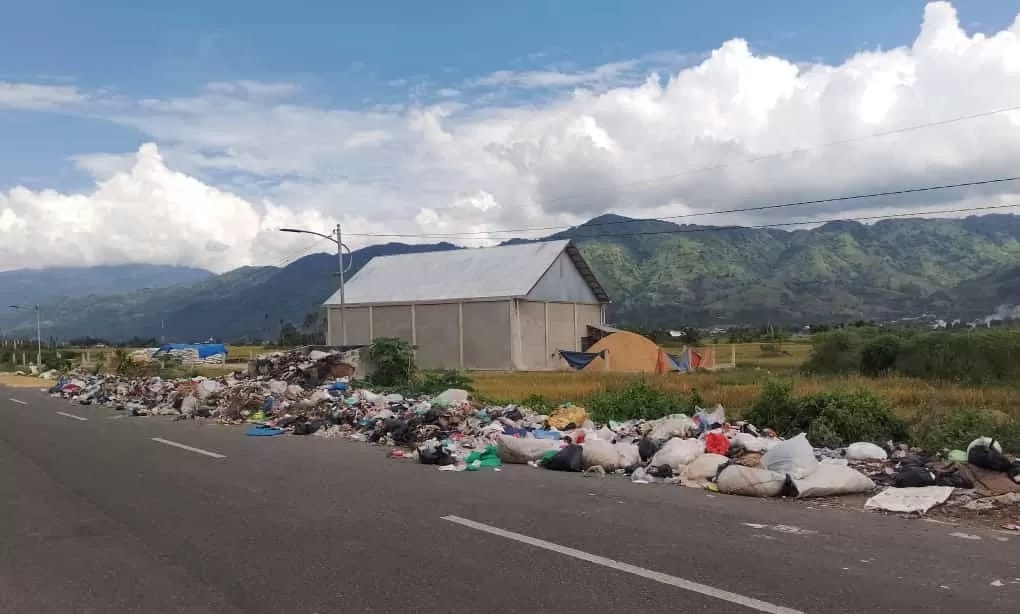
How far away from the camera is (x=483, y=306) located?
136ft

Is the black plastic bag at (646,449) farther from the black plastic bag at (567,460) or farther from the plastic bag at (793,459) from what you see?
the plastic bag at (793,459)

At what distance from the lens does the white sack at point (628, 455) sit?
11.0 metres

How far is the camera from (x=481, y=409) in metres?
16.7

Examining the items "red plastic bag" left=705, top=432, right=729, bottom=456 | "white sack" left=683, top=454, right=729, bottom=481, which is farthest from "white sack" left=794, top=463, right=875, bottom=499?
"red plastic bag" left=705, top=432, right=729, bottom=456

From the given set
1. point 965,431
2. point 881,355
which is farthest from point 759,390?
point 881,355

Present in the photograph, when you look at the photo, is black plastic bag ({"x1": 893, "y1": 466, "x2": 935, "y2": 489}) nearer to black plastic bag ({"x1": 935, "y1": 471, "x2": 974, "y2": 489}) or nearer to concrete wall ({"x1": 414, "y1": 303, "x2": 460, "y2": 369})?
black plastic bag ({"x1": 935, "y1": 471, "x2": 974, "y2": 489})

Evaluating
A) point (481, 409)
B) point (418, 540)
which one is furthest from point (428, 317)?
point (418, 540)

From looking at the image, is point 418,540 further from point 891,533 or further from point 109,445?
point 109,445

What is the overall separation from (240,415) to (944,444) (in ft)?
49.0

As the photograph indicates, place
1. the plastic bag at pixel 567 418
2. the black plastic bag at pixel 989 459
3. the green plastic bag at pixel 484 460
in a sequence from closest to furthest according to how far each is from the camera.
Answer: the black plastic bag at pixel 989 459 < the green plastic bag at pixel 484 460 < the plastic bag at pixel 567 418

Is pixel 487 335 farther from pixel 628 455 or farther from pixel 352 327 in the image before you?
pixel 628 455

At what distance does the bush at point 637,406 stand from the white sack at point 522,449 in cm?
372

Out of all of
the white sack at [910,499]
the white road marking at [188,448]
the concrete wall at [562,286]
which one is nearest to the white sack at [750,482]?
the white sack at [910,499]

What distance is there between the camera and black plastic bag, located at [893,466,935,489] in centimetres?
893
